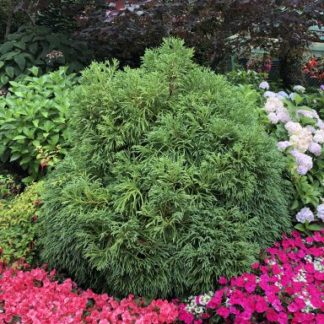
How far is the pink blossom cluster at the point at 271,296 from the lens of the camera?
2.05m

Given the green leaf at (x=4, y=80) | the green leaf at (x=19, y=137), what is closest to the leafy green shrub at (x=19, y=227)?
the green leaf at (x=19, y=137)

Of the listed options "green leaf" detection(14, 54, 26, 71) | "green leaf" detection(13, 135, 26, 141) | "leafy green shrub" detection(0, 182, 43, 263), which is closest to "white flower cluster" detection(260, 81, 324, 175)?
"leafy green shrub" detection(0, 182, 43, 263)

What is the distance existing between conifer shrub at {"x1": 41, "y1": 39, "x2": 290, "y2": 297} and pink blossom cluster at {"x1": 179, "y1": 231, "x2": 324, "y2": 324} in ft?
0.37

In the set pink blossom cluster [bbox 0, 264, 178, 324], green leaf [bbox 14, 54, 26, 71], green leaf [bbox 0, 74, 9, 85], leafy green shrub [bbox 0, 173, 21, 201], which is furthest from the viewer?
green leaf [bbox 14, 54, 26, 71]

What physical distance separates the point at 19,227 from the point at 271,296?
1625mm

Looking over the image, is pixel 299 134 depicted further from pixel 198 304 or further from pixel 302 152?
pixel 198 304

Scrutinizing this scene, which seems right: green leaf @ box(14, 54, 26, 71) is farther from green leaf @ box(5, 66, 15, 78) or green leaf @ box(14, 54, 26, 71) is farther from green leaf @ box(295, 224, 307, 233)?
green leaf @ box(295, 224, 307, 233)

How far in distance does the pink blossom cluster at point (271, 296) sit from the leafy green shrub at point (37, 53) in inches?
Result: 125

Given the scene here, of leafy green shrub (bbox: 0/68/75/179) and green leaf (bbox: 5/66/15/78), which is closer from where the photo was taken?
leafy green shrub (bbox: 0/68/75/179)

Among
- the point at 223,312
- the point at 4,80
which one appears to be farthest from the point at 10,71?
the point at 223,312

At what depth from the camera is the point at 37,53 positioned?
4.91 metres

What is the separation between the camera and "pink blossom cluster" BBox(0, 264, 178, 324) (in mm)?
2035

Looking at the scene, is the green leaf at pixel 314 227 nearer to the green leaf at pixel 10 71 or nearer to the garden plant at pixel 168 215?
the garden plant at pixel 168 215

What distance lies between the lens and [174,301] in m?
2.32
